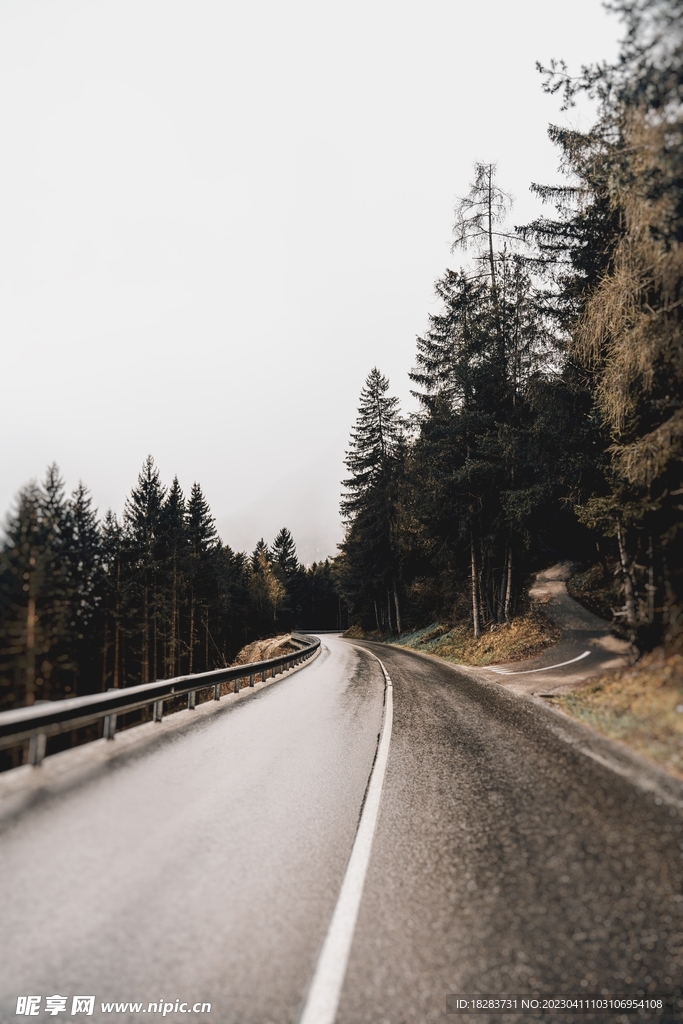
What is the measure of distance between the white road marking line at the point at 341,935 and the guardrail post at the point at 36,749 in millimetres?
Answer: 3491

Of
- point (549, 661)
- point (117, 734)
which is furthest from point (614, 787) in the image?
point (549, 661)

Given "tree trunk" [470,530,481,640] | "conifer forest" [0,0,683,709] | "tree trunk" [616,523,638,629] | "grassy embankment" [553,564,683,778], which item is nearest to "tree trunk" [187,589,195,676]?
"conifer forest" [0,0,683,709]

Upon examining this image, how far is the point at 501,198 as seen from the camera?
20047 mm

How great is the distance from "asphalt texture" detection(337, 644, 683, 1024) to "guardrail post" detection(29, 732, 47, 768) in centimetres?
368

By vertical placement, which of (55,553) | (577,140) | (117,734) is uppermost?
(577,140)

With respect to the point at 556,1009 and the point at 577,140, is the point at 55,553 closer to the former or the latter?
the point at 556,1009

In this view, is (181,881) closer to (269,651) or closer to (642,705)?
(642,705)

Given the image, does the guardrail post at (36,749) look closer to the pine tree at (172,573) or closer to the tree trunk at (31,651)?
the tree trunk at (31,651)

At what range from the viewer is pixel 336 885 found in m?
3.50

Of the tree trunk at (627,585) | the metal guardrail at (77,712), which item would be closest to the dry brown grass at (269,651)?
the metal guardrail at (77,712)

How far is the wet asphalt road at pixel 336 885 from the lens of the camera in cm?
258

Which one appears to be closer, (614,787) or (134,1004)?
(134,1004)

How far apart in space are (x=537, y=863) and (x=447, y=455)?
18.9 m

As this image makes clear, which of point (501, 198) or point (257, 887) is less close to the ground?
point (501, 198)
